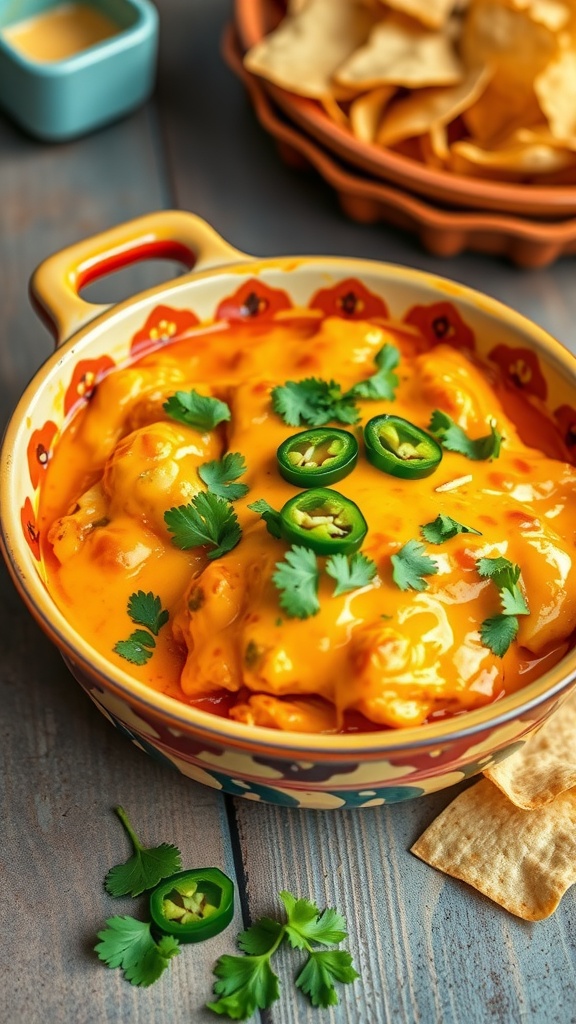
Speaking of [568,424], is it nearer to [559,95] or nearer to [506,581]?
[506,581]

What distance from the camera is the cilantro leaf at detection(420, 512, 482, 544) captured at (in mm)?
2205

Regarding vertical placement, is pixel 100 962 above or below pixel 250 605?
below

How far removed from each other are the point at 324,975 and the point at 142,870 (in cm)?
40

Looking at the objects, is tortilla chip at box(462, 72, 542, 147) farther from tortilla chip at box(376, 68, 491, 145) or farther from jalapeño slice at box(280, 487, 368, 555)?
jalapeño slice at box(280, 487, 368, 555)

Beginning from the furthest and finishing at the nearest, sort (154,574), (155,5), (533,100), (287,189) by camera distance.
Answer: (155,5), (287,189), (533,100), (154,574)

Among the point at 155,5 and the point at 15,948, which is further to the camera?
the point at 155,5

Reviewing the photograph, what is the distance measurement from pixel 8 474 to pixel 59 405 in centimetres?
32

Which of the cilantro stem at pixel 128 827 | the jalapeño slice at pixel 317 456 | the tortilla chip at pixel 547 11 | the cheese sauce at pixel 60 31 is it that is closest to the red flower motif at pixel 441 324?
the jalapeño slice at pixel 317 456

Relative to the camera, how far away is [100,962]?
2.17m

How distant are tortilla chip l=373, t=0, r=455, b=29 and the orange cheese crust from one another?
128 centimetres

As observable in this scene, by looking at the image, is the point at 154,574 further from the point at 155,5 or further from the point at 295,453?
the point at 155,5

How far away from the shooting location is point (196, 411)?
99.0 inches

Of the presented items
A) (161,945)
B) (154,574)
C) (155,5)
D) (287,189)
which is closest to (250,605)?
(154,574)

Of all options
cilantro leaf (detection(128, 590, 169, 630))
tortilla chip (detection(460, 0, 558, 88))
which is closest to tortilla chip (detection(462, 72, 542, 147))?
tortilla chip (detection(460, 0, 558, 88))
